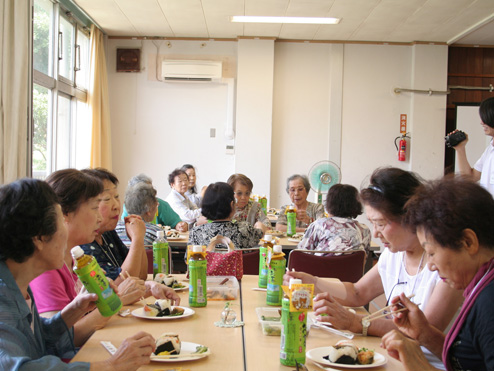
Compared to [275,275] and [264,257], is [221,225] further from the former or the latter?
[275,275]

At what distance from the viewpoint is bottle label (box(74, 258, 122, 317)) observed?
1.56m

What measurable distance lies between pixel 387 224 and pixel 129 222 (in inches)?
59.1

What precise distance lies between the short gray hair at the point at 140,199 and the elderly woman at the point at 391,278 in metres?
1.54

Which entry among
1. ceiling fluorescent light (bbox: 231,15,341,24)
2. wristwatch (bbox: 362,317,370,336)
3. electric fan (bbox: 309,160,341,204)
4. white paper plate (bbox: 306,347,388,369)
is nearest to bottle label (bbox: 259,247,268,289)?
wristwatch (bbox: 362,317,370,336)

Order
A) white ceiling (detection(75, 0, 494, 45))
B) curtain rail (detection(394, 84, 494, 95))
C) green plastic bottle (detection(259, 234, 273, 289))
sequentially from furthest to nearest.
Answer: curtain rail (detection(394, 84, 494, 95)), white ceiling (detection(75, 0, 494, 45)), green plastic bottle (detection(259, 234, 273, 289))

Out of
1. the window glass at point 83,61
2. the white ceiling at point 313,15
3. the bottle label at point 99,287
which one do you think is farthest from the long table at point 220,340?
the window glass at point 83,61

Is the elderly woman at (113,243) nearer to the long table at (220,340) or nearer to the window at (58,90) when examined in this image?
the long table at (220,340)

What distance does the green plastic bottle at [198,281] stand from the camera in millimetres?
2078

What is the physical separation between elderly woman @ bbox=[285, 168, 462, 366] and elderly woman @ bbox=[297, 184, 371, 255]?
1.02m

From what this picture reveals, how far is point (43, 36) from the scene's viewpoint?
236 inches

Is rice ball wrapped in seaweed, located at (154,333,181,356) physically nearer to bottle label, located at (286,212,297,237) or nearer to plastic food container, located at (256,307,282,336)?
plastic food container, located at (256,307,282,336)

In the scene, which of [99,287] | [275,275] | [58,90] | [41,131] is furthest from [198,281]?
[58,90]

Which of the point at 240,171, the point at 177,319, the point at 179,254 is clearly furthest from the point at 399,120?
the point at 177,319

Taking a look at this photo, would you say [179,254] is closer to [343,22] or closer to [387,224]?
[387,224]
